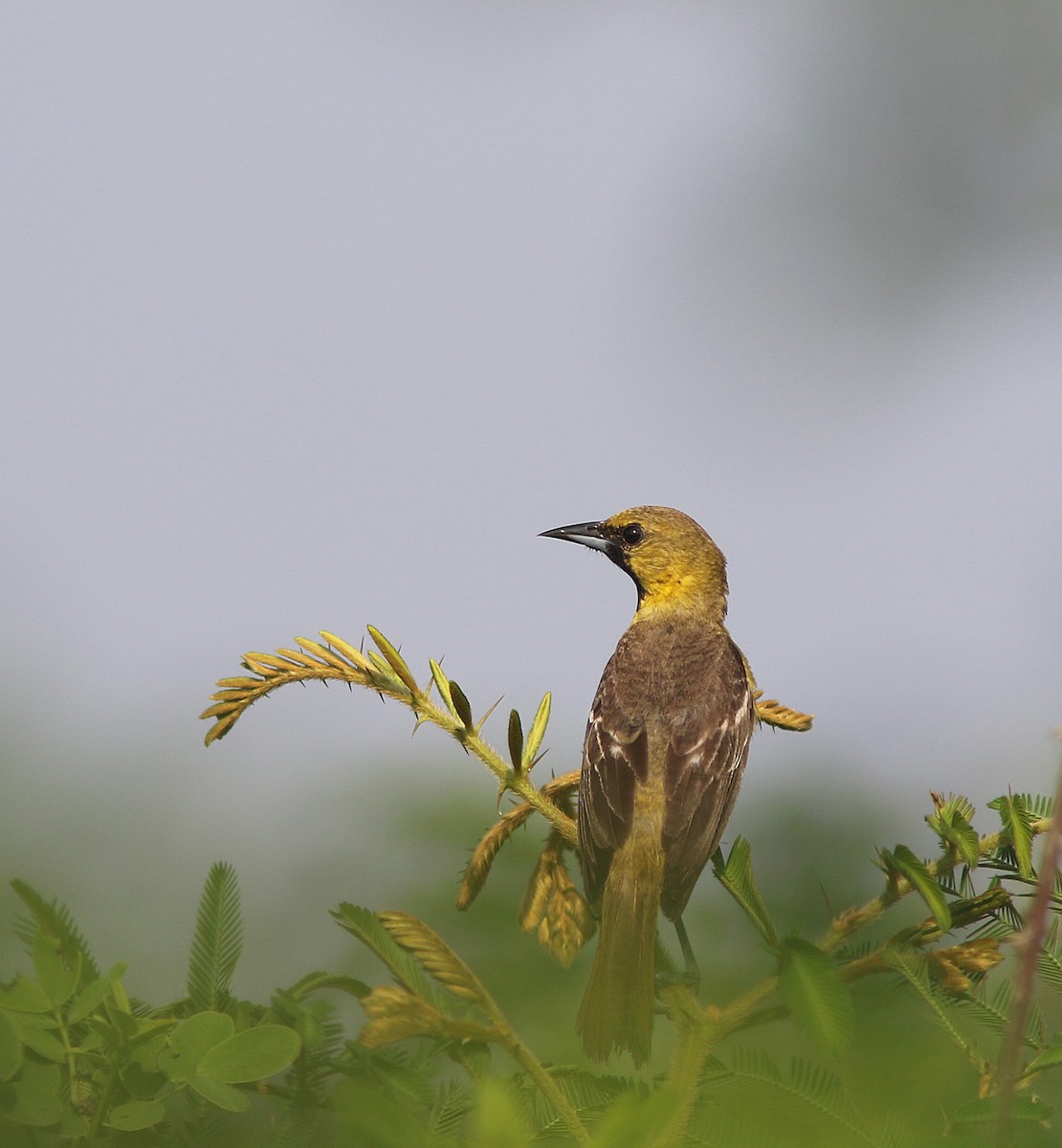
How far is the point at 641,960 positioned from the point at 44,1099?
1.11 metres

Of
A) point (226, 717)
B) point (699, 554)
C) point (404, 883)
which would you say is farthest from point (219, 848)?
point (699, 554)

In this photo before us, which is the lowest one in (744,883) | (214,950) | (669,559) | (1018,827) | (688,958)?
(688,958)

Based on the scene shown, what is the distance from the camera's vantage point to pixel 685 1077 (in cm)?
133

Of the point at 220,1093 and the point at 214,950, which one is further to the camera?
the point at 214,950

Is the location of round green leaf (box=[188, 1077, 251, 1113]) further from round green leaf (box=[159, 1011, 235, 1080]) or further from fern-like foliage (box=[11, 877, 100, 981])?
fern-like foliage (box=[11, 877, 100, 981])

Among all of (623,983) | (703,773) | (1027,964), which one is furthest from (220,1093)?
(703,773)

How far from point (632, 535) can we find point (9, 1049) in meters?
4.24

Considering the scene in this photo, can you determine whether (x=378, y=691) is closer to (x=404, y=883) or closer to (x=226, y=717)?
(x=226, y=717)

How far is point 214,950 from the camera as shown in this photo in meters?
1.60

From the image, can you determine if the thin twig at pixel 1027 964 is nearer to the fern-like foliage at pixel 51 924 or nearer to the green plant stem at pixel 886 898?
the green plant stem at pixel 886 898

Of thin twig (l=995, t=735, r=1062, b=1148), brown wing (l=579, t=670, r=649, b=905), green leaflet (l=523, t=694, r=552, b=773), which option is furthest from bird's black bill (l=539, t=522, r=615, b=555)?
thin twig (l=995, t=735, r=1062, b=1148)

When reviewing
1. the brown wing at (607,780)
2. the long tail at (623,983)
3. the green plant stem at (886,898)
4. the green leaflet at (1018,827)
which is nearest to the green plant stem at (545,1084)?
the long tail at (623,983)

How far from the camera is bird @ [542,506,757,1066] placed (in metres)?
2.76

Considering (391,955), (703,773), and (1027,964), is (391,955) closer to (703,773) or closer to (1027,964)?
(1027,964)
